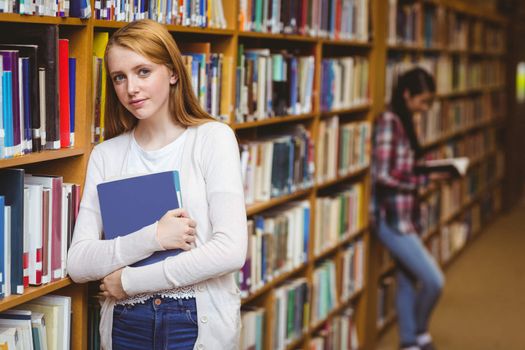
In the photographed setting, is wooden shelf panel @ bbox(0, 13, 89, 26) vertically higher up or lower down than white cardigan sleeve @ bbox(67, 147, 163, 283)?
higher up

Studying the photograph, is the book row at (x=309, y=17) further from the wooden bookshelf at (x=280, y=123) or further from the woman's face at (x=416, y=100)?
the woman's face at (x=416, y=100)

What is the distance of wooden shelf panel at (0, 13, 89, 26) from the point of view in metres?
1.83

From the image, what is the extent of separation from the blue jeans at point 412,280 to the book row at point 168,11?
6.45 ft

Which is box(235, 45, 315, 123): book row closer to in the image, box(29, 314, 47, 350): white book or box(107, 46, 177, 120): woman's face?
box(107, 46, 177, 120): woman's face

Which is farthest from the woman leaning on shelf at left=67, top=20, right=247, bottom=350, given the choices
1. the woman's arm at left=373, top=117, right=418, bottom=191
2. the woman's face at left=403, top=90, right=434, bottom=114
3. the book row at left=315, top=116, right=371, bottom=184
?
the woman's face at left=403, top=90, right=434, bottom=114

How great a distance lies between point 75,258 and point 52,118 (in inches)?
14.5

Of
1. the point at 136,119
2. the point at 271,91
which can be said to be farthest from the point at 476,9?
the point at 136,119

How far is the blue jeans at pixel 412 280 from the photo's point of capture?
14.3 ft

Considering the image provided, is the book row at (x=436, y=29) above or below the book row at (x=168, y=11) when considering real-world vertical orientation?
above

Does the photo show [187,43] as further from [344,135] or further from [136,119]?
[344,135]

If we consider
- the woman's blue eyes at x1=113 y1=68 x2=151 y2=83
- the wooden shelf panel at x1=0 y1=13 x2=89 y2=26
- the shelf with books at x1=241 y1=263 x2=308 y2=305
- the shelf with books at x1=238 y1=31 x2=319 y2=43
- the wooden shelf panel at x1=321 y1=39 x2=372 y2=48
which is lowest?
the shelf with books at x1=241 y1=263 x2=308 y2=305

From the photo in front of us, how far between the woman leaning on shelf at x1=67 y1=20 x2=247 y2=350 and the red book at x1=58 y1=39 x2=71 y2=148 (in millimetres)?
99

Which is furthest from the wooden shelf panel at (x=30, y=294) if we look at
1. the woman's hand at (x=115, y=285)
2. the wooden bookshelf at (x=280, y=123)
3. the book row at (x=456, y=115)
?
the book row at (x=456, y=115)

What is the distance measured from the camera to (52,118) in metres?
Result: 2.06
